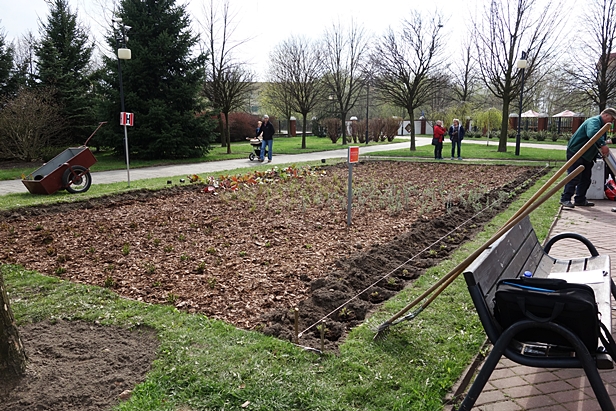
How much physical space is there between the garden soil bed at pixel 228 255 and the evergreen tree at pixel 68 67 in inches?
605

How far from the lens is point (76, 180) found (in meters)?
10.8

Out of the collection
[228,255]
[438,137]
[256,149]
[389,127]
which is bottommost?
[228,255]

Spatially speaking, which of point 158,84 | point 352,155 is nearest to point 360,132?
point 158,84

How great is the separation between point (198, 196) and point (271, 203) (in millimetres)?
2180

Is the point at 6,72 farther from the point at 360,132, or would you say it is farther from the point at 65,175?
the point at 360,132

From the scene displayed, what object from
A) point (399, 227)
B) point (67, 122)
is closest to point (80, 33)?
point (67, 122)

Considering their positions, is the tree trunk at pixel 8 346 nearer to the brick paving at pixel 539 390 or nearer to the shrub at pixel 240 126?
the brick paving at pixel 539 390

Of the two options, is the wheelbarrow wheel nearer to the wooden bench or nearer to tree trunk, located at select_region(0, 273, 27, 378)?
tree trunk, located at select_region(0, 273, 27, 378)

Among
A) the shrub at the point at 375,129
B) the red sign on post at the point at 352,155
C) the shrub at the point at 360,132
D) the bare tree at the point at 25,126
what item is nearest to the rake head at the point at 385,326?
the red sign on post at the point at 352,155

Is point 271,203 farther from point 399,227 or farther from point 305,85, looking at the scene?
point 305,85

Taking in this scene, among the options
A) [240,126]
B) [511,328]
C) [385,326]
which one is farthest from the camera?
[240,126]

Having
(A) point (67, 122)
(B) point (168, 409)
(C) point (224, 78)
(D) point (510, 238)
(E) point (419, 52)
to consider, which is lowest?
(B) point (168, 409)

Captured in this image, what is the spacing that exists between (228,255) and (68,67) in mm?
23478

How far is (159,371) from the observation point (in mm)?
3051
